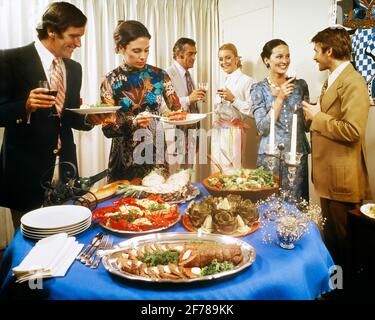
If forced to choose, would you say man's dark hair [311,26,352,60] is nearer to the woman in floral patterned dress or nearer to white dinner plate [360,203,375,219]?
white dinner plate [360,203,375,219]

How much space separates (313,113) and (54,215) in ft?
5.71

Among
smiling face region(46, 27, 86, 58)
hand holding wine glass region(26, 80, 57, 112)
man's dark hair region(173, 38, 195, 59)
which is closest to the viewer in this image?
hand holding wine glass region(26, 80, 57, 112)

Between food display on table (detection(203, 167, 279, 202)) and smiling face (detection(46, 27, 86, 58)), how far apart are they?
1188mm

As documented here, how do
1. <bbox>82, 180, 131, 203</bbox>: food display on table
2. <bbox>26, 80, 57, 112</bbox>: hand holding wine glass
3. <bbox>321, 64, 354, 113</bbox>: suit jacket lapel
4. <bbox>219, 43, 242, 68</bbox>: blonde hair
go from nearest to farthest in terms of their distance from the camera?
Result: <bbox>82, 180, 131, 203</bbox>: food display on table, <bbox>26, 80, 57, 112</bbox>: hand holding wine glass, <bbox>321, 64, 354, 113</bbox>: suit jacket lapel, <bbox>219, 43, 242, 68</bbox>: blonde hair

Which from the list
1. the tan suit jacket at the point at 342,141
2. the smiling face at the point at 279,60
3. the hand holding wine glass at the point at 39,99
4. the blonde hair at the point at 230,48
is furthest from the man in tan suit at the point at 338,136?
the hand holding wine glass at the point at 39,99

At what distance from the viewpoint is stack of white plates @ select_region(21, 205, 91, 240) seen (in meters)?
1.26

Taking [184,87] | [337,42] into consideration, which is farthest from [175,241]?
[337,42]

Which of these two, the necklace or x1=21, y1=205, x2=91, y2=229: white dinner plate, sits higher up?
the necklace

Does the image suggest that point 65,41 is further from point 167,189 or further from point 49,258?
point 49,258

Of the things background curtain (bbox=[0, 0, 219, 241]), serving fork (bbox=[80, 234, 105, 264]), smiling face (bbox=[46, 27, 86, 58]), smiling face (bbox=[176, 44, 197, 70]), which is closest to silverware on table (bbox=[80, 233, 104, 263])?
serving fork (bbox=[80, 234, 105, 264])

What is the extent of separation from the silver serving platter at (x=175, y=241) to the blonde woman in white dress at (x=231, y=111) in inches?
52.6

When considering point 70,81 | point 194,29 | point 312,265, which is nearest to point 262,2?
point 194,29

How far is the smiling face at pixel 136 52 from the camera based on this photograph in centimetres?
219

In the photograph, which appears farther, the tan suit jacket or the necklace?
the necklace
